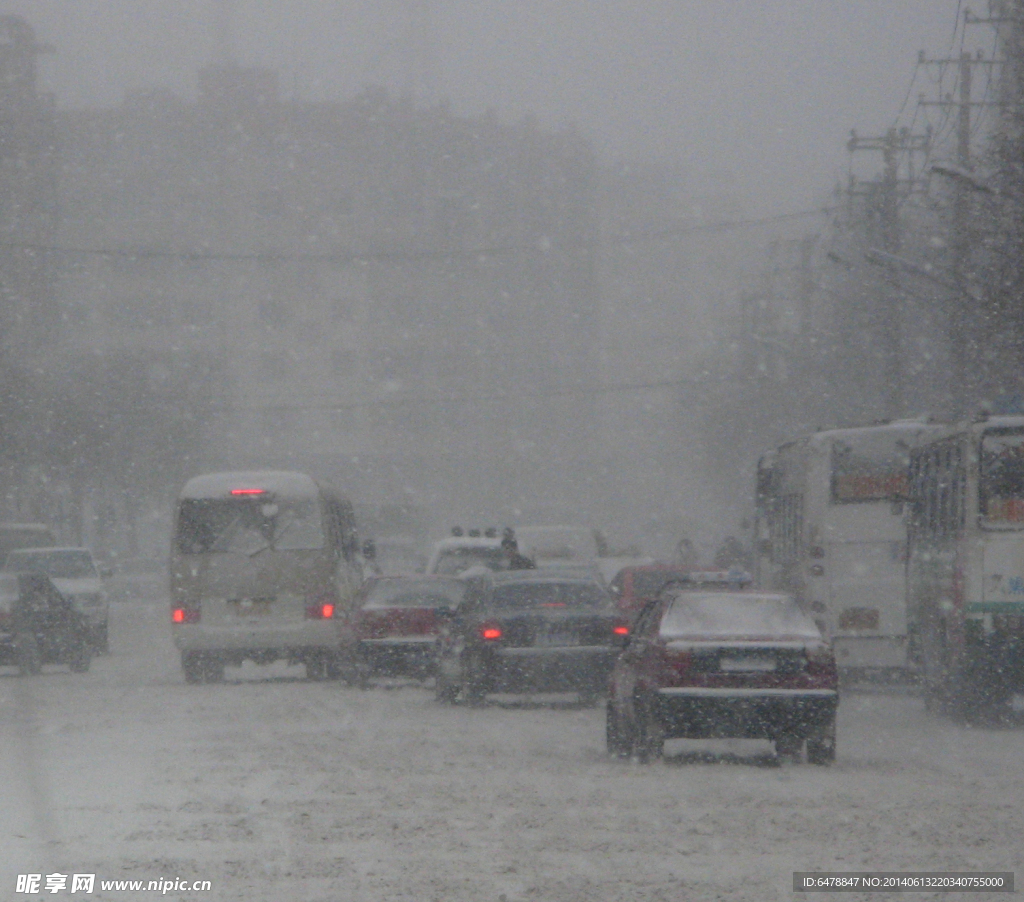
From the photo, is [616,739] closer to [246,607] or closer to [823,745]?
[823,745]

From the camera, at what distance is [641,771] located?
14.6m

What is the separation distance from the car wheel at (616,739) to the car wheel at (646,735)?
25 cm

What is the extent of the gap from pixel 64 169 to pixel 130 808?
117 meters

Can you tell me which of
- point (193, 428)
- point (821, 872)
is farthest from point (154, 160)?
point (821, 872)

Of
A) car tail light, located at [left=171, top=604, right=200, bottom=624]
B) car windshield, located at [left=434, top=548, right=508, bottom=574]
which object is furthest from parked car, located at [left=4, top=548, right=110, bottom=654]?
car tail light, located at [left=171, top=604, right=200, bottom=624]

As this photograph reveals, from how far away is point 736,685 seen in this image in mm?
15148

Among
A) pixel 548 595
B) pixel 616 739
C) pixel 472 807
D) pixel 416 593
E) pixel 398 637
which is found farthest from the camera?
pixel 416 593

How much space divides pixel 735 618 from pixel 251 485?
13540mm

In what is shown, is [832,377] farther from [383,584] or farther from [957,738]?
[957,738]

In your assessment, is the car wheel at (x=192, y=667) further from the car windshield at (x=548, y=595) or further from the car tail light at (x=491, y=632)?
the car tail light at (x=491, y=632)

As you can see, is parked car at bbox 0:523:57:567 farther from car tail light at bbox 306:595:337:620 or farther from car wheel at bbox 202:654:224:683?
car tail light at bbox 306:595:337:620

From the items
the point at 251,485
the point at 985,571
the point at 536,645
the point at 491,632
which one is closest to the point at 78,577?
the point at 251,485

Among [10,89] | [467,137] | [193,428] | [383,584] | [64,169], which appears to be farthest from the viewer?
[467,137]

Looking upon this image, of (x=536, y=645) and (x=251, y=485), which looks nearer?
(x=536, y=645)
